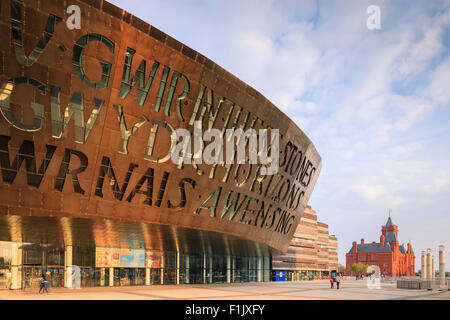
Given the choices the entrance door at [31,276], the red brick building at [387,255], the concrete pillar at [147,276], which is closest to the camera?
the entrance door at [31,276]

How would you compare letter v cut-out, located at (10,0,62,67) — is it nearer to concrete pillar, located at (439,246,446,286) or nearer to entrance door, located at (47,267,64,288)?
entrance door, located at (47,267,64,288)

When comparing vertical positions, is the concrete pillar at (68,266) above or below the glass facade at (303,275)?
above

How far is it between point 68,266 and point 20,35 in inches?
895

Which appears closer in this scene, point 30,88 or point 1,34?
point 1,34

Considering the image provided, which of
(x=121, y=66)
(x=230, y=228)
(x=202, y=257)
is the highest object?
(x=121, y=66)

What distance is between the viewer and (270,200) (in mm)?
41688

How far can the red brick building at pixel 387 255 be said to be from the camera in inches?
6775

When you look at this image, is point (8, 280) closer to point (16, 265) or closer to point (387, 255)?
point (16, 265)

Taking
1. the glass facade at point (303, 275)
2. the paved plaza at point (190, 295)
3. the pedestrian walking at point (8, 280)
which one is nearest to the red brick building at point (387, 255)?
the glass facade at point (303, 275)

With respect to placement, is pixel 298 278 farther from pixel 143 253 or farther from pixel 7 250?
pixel 7 250

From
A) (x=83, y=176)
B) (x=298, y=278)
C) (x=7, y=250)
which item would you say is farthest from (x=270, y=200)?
(x=298, y=278)

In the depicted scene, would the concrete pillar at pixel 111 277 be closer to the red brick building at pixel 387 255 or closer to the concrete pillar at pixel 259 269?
the concrete pillar at pixel 259 269

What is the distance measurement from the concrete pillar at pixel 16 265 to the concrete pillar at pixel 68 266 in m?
3.86
